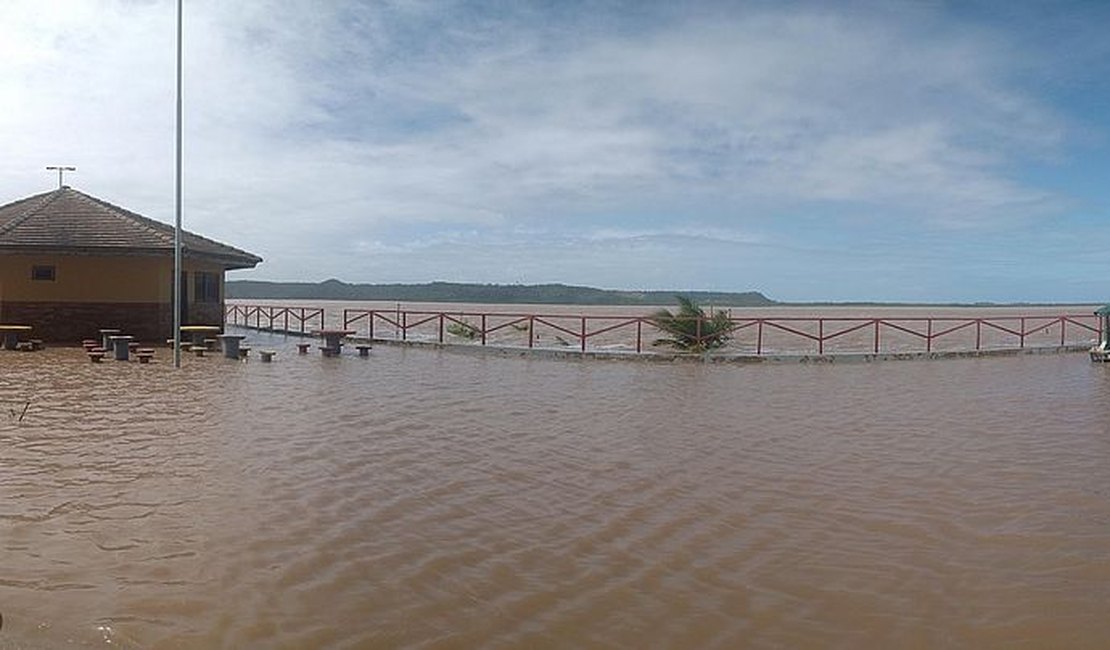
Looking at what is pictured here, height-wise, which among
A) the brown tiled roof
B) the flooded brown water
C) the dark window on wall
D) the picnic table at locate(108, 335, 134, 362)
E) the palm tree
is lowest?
the flooded brown water

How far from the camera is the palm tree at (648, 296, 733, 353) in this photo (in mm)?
22562

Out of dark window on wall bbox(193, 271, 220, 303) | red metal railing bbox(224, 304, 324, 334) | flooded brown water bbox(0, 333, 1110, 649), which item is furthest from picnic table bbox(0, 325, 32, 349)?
red metal railing bbox(224, 304, 324, 334)

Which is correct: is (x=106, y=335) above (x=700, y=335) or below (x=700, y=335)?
below

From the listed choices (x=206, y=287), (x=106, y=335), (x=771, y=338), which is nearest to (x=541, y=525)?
(x=106, y=335)

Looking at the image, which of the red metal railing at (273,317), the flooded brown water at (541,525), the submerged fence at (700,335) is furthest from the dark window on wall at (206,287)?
the flooded brown water at (541,525)

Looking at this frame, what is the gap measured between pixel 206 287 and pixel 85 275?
308 centimetres

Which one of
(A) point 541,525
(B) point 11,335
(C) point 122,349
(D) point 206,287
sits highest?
(D) point 206,287

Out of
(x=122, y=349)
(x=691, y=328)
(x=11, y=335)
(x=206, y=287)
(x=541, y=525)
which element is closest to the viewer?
(x=541, y=525)

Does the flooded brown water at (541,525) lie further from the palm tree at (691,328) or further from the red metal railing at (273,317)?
the red metal railing at (273,317)

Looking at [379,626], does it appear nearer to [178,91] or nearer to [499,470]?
[499,470]

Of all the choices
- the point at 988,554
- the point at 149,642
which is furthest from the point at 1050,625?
the point at 149,642

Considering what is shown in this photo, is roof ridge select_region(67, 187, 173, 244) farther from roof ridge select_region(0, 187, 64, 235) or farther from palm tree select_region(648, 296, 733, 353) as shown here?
palm tree select_region(648, 296, 733, 353)

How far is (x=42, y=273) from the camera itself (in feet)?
63.7

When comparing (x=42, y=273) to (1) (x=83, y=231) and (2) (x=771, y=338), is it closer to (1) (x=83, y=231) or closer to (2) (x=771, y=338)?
(1) (x=83, y=231)
